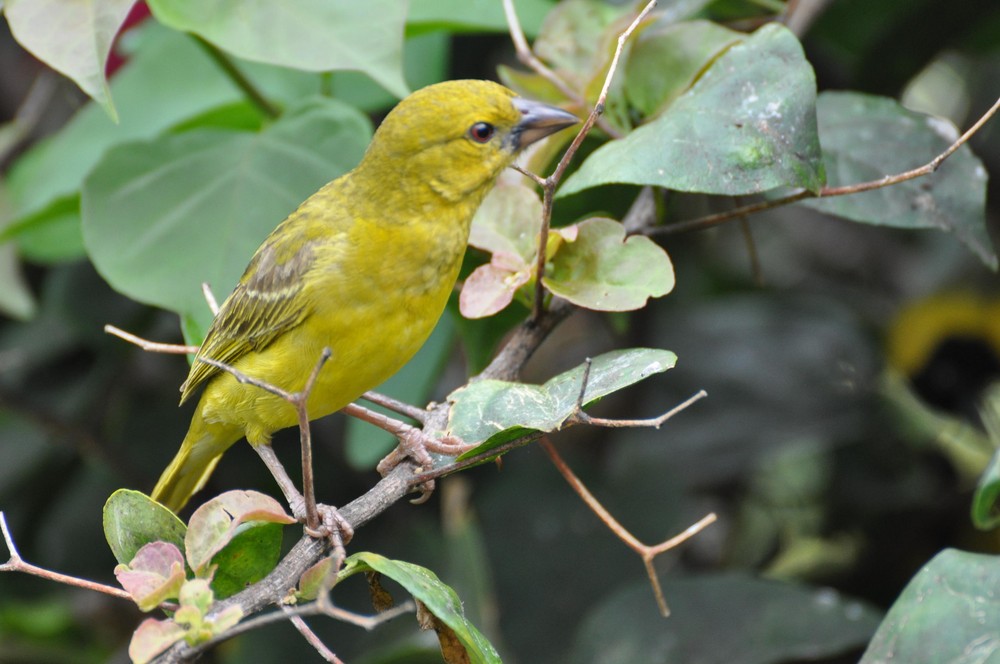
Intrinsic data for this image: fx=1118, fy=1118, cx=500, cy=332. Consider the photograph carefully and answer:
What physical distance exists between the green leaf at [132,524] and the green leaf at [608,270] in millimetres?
641

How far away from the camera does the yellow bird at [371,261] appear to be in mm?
1926

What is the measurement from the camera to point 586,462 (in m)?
3.08

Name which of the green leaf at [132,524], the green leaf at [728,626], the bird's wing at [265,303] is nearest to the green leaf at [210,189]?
the bird's wing at [265,303]

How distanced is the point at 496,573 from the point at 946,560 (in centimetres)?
158

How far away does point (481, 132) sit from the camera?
1.99 metres

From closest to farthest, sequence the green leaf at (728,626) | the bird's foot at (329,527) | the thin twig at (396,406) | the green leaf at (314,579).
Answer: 1. the green leaf at (314,579)
2. the bird's foot at (329,527)
3. the thin twig at (396,406)
4. the green leaf at (728,626)

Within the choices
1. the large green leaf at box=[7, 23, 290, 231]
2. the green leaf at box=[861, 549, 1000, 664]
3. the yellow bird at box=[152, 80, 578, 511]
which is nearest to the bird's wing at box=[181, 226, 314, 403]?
the yellow bird at box=[152, 80, 578, 511]

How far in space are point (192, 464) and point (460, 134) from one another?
87 cm

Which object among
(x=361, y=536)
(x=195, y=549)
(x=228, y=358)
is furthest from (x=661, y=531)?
(x=195, y=549)

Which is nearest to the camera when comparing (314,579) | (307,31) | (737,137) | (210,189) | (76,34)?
(314,579)

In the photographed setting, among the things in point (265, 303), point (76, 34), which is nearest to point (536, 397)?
point (265, 303)

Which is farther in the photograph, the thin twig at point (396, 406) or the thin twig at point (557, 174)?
the thin twig at point (396, 406)

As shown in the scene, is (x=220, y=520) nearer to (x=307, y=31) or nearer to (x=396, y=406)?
(x=396, y=406)

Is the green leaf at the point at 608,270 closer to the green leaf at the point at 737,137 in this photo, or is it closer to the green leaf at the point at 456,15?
the green leaf at the point at 737,137
